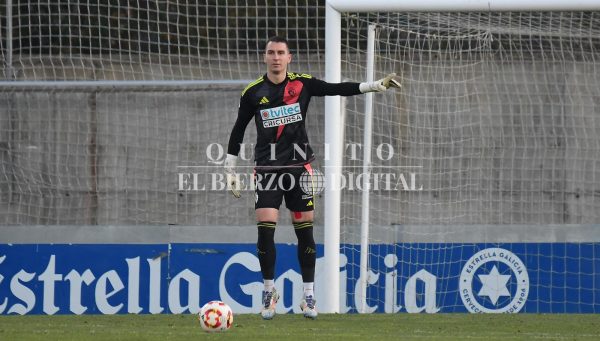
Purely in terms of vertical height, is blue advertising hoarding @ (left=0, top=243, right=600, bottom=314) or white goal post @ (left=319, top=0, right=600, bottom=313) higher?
white goal post @ (left=319, top=0, right=600, bottom=313)

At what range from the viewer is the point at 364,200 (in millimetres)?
11016

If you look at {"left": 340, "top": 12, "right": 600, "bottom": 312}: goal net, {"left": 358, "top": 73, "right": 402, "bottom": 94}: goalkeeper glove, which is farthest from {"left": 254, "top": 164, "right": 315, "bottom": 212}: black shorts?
{"left": 340, "top": 12, "right": 600, "bottom": 312}: goal net

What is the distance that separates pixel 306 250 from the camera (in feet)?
27.8

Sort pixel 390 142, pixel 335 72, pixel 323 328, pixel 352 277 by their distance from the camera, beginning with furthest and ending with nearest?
pixel 390 142 → pixel 352 277 → pixel 335 72 → pixel 323 328

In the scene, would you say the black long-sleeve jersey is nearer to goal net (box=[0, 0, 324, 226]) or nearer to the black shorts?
the black shorts

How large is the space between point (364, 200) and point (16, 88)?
4.27 m

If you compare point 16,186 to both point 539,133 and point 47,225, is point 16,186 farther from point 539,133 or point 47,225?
point 539,133

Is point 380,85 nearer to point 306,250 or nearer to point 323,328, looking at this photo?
point 306,250

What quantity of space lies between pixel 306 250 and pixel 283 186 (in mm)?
549

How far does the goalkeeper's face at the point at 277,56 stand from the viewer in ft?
26.9

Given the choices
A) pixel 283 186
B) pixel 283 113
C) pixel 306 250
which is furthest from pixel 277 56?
pixel 306 250

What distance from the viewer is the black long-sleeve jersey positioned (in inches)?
325

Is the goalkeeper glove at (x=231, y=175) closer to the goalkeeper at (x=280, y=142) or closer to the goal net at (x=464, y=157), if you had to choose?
the goalkeeper at (x=280, y=142)

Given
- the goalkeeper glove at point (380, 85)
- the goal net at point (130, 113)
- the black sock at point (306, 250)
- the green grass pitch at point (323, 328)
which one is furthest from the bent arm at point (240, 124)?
the goal net at point (130, 113)
